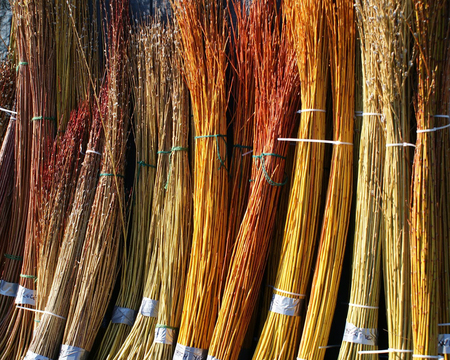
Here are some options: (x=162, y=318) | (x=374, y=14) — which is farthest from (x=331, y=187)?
(x=162, y=318)

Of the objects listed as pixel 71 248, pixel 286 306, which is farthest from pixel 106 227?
pixel 286 306

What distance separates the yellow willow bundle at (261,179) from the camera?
1917 millimetres

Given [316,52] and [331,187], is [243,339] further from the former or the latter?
[316,52]

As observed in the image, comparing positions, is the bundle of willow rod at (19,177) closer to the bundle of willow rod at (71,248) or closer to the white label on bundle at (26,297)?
the white label on bundle at (26,297)

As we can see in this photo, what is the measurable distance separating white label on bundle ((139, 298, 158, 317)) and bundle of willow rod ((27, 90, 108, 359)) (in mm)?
417

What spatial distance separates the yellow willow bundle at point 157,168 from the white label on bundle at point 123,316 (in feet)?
0.30

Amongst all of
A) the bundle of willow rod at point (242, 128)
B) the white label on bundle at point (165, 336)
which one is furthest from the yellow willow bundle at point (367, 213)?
the white label on bundle at point (165, 336)

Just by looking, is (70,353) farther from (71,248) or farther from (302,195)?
(302,195)

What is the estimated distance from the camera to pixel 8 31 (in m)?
3.04

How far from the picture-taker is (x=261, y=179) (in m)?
1.97

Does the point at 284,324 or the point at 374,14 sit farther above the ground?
the point at 374,14

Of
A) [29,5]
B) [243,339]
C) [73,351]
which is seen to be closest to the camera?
[243,339]

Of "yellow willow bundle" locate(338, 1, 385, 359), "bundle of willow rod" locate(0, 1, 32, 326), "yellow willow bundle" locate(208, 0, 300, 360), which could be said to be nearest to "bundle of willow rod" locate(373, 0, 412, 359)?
"yellow willow bundle" locate(338, 1, 385, 359)

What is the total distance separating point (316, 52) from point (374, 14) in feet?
0.95
